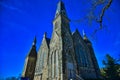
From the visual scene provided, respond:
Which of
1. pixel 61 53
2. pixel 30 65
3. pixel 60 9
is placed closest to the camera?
pixel 61 53

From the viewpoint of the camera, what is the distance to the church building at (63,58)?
2416cm

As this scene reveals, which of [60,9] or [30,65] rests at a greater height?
[60,9]

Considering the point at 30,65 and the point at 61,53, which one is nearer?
the point at 61,53

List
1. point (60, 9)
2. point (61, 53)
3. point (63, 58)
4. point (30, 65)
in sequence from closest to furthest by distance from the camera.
A: 1. point (63, 58)
2. point (61, 53)
3. point (60, 9)
4. point (30, 65)

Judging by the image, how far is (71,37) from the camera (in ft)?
97.5

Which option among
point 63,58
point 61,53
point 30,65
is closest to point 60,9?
point 61,53

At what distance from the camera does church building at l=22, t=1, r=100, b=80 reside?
24.2 metres

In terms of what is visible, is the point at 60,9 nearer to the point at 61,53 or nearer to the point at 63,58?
the point at 61,53

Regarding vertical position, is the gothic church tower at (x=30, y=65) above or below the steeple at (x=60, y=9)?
below

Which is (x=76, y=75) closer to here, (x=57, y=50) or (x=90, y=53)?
(x=57, y=50)

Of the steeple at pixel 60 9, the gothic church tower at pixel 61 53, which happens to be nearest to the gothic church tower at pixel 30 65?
the gothic church tower at pixel 61 53

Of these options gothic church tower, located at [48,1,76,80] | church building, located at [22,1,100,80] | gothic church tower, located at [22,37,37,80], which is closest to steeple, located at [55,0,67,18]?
church building, located at [22,1,100,80]

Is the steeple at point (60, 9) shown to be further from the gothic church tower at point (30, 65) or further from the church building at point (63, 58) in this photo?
the gothic church tower at point (30, 65)

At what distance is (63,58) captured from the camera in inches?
954
